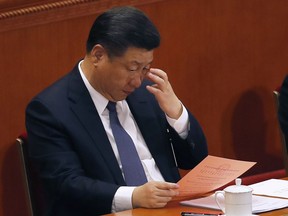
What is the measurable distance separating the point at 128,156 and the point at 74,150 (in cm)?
22

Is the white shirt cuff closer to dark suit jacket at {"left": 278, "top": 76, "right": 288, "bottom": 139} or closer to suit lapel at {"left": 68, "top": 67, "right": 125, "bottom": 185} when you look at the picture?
suit lapel at {"left": 68, "top": 67, "right": 125, "bottom": 185}

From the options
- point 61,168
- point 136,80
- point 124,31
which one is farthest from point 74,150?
point 124,31

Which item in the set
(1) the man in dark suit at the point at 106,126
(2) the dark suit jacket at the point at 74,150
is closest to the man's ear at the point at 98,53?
(1) the man in dark suit at the point at 106,126

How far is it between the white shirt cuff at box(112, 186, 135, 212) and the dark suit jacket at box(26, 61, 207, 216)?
18mm

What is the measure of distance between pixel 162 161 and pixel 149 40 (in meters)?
0.48

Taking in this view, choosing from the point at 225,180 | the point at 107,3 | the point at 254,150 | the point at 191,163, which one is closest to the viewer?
the point at 225,180

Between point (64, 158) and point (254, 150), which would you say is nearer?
point (64, 158)

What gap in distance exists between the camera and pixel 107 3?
150 inches

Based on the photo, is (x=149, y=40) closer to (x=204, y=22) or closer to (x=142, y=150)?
(x=142, y=150)

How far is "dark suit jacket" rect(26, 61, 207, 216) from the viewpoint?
118 inches

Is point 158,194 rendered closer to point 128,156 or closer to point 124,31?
point 128,156

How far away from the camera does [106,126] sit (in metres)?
3.25

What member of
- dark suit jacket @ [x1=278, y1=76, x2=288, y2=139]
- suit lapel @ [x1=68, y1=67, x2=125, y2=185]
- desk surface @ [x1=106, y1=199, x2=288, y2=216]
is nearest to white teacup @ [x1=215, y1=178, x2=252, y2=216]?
desk surface @ [x1=106, y1=199, x2=288, y2=216]

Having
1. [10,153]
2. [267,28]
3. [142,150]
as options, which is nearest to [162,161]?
[142,150]
